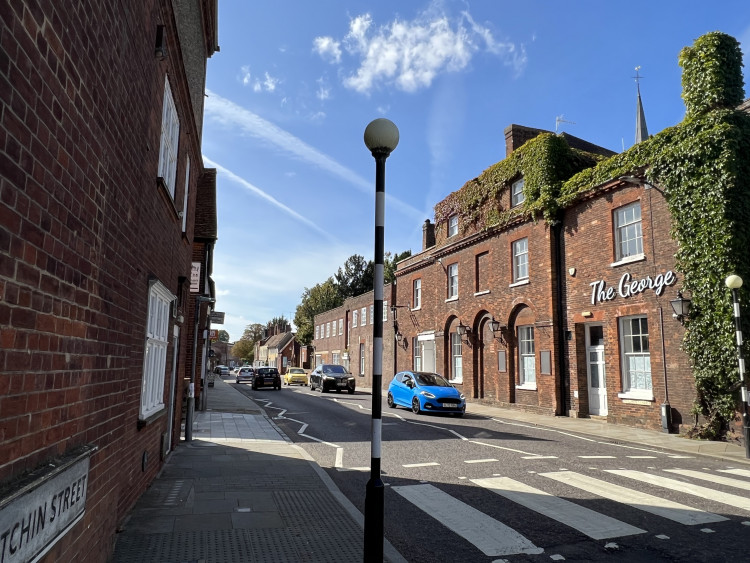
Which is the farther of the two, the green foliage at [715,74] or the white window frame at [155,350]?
the green foliage at [715,74]

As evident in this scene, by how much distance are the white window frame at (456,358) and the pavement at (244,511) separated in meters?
13.8

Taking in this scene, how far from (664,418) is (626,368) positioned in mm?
2164

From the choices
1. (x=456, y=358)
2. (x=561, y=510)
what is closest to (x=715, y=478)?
(x=561, y=510)

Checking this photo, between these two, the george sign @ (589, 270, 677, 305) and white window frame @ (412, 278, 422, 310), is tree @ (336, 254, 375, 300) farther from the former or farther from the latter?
the george sign @ (589, 270, 677, 305)

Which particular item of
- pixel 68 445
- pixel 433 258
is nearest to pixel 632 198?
pixel 433 258

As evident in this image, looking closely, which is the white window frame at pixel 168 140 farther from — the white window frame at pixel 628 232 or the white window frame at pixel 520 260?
the white window frame at pixel 520 260

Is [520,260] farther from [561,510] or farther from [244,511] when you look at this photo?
[244,511]

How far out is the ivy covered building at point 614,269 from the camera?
1276 cm

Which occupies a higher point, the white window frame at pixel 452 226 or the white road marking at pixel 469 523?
the white window frame at pixel 452 226

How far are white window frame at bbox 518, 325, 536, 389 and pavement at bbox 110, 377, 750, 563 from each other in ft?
28.4

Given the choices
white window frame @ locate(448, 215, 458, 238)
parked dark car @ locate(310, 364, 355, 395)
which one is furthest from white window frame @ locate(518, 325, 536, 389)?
parked dark car @ locate(310, 364, 355, 395)

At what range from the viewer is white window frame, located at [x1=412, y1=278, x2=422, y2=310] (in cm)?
2966

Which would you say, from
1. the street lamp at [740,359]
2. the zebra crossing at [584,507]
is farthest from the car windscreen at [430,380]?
the zebra crossing at [584,507]

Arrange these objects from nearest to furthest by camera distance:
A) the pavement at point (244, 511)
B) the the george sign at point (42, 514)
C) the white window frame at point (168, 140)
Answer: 1. the the george sign at point (42, 514)
2. the pavement at point (244, 511)
3. the white window frame at point (168, 140)
